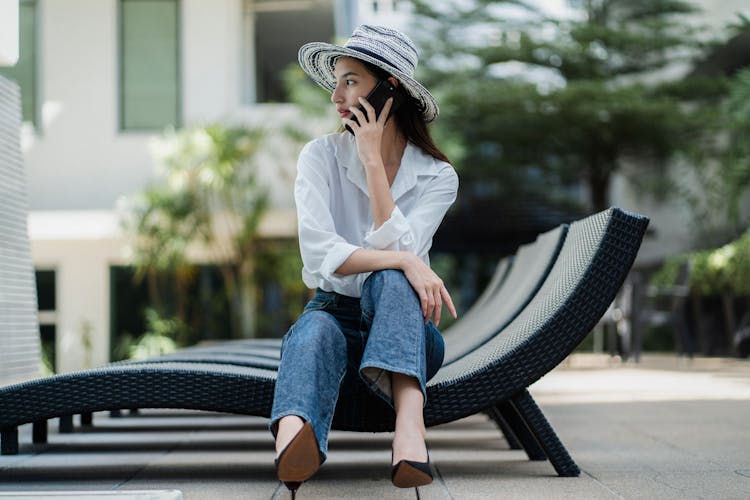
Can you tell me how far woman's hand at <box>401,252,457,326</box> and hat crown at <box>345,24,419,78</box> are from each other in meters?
0.56

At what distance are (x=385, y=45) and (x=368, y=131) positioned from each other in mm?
244

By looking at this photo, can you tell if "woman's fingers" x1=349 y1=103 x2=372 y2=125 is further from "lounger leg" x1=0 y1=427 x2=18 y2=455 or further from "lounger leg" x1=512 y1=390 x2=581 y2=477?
"lounger leg" x1=0 y1=427 x2=18 y2=455

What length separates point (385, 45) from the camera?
8.55ft

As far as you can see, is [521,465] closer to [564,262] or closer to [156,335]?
[564,262]

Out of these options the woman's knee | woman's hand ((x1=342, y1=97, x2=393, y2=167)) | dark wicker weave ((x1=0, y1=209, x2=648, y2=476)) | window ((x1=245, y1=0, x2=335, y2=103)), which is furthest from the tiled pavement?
window ((x1=245, y1=0, x2=335, y2=103))

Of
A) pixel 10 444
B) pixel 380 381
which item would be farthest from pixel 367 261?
pixel 10 444

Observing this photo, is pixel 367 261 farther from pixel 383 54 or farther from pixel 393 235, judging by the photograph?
pixel 383 54

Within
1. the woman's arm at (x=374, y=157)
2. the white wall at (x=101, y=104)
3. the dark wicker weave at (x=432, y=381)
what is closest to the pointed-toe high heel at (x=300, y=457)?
the dark wicker weave at (x=432, y=381)

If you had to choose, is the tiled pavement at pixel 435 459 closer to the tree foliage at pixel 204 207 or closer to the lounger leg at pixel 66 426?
the lounger leg at pixel 66 426

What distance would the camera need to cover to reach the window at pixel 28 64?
41.4 feet

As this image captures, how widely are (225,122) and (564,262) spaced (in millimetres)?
9710

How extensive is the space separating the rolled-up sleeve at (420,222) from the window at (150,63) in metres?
10.2

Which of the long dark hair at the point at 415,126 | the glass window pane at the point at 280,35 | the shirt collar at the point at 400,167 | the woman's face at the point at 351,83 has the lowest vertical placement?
A: the shirt collar at the point at 400,167

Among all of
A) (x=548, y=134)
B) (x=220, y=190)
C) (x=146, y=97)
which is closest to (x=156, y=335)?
(x=220, y=190)
